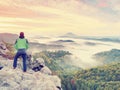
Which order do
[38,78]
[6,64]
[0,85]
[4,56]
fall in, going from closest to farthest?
[0,85] → [38,78] → [6,64] → [4,56]

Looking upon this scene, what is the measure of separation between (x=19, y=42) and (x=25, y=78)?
15.2 ft

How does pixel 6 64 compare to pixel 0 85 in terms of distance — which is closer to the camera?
pixel 0 85

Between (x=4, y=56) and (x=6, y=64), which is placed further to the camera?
(x=4, y=56)

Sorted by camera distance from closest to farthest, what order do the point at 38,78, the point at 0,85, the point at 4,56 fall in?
the point at 0,85 < the point at 38,78 < the point at 4,56

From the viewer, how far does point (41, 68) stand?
50.4 m

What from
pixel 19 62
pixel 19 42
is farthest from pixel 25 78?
pixel 19 62

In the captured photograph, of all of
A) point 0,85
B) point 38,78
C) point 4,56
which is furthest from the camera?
point 4,56

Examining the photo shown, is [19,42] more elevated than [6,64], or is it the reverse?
[19,42]

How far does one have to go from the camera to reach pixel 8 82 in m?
39.9

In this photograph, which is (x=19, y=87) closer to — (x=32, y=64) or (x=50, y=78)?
(x=50, y=78)

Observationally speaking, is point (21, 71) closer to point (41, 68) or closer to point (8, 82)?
point (8, 82)

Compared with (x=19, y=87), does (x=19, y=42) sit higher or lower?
higher

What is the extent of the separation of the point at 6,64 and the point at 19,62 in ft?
9.20

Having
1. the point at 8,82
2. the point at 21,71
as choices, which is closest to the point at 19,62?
the point at 21,71
